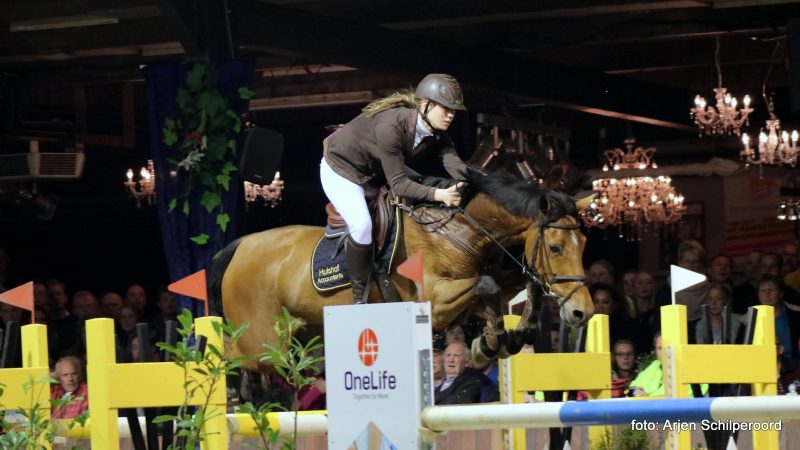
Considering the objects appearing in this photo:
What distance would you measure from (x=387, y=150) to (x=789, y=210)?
20.5ft

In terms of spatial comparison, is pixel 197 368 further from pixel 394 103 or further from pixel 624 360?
pixel 624 360

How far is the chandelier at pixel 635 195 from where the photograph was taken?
11688 millimetres

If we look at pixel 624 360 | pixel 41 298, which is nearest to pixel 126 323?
pixel 41 298

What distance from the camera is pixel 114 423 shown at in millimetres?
4539

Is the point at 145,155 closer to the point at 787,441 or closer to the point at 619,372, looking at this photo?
the point at 619,372

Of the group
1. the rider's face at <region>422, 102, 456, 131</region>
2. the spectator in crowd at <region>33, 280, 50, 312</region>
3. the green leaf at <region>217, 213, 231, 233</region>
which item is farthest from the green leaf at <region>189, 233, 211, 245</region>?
the spectator in crowd at <region>33, 280, 50, 312</region>

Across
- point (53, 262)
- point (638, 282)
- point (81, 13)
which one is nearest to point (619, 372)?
point (638, 282)

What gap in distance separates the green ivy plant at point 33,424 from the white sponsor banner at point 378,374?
1106 mm

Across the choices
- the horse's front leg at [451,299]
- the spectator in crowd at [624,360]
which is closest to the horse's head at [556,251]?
the horse's front leg at [451,299]

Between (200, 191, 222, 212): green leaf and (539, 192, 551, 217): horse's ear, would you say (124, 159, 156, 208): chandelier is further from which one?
(539, 192, 551, 217): horse's ear

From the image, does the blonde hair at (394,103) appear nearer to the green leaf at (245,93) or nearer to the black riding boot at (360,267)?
the black riding boot at (360,267)

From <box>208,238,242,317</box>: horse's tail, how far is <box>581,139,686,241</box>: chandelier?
5.12 metres

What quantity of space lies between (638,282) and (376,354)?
16.7ft

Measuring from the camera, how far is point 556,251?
561cm
